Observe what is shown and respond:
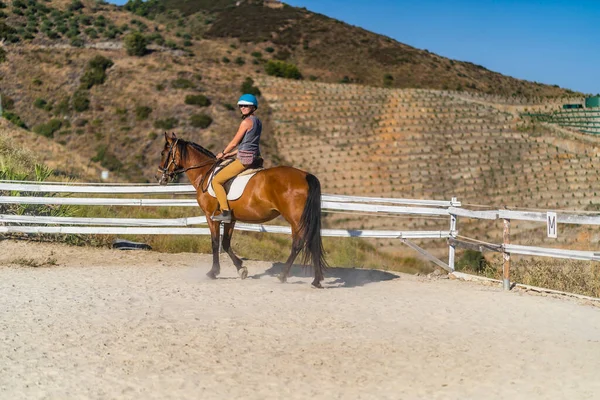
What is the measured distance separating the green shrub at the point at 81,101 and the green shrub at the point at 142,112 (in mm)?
5204

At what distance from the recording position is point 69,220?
45.6 feet

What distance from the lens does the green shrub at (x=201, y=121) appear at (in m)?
61.6

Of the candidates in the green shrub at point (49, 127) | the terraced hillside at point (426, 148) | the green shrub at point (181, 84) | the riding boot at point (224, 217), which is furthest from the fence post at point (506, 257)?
the green shrub at point (181, 84)

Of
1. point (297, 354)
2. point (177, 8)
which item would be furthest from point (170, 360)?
point (177, 8)

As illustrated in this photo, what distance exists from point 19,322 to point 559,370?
578cm

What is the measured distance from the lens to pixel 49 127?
206ft

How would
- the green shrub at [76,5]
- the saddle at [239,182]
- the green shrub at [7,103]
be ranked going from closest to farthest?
1. the saddle at [239,182]
2. the green shrub at [7,103]
3. the green shrub at [76,5]


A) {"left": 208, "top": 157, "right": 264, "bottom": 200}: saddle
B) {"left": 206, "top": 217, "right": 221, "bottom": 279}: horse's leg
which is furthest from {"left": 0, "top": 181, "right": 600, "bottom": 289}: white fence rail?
{"left": 208, "top": 157, "right": 264, "bottom": 200}: saddle

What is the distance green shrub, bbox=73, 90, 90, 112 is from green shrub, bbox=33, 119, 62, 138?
8.51 feet

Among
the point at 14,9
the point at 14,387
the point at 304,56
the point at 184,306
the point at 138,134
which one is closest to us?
the point at 14,387

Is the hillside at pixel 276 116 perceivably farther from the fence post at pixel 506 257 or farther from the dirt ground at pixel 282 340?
the dirt ground at pixel 282 340

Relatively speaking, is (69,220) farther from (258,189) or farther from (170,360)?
(170,360)

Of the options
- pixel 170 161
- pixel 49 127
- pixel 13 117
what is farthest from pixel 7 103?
pixel 170 161

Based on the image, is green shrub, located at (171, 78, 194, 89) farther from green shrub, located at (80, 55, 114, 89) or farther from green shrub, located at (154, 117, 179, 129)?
green shrub, located at (80, 55, 114, 89)
